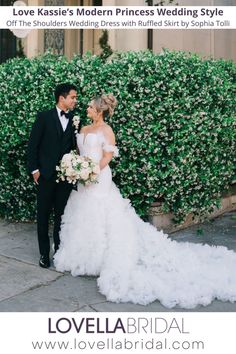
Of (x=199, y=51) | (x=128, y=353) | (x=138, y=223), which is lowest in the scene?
(x=128, y=353)

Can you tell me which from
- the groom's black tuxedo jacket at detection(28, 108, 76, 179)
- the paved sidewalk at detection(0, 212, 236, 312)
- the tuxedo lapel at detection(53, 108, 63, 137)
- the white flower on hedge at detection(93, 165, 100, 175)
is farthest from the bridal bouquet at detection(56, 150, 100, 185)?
the paved sidewalk at detection(0, 212, 236, 312)

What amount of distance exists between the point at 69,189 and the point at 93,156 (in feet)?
1.43

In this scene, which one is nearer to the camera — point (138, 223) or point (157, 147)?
point (138, 223)

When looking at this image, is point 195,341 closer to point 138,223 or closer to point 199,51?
point 138,223

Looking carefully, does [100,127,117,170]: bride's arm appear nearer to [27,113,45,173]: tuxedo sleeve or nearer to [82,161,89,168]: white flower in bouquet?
[82,161,89,168]: white flower in bouquet

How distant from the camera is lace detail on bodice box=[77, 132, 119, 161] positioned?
5.30 m

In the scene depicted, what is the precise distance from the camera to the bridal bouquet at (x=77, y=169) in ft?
16.6

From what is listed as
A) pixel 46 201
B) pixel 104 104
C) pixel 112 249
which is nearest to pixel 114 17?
pixel 104 104

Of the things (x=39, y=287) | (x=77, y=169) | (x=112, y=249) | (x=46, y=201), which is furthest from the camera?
(x=46, y=201)

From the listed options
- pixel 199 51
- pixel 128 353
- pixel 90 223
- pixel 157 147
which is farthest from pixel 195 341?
pixel 199 51

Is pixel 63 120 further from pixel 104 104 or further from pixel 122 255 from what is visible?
pixel 122 255

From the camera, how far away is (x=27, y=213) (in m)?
7.04

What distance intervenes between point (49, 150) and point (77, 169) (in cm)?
39

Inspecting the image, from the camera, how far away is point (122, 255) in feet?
16.8
